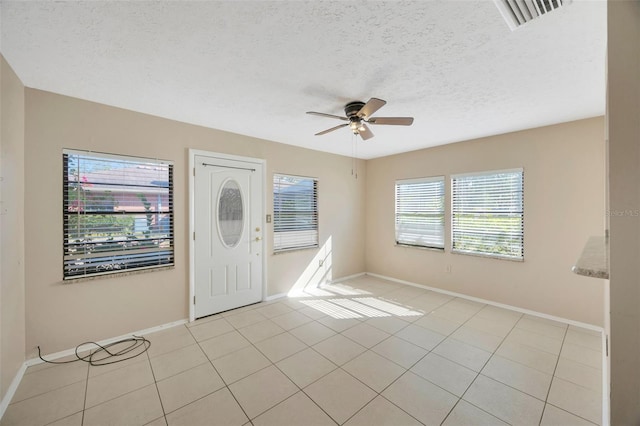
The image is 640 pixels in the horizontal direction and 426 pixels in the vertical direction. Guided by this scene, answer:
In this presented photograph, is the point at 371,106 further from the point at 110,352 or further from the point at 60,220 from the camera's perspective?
the point at 110,352

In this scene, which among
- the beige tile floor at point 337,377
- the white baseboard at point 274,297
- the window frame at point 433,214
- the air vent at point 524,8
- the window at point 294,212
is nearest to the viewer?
the air vent at point 524,8

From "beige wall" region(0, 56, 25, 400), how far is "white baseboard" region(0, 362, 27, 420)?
0.14 feet

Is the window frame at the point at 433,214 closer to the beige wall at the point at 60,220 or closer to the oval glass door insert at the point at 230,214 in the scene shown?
the beige wall at the point at 60,220

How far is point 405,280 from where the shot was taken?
4.90m

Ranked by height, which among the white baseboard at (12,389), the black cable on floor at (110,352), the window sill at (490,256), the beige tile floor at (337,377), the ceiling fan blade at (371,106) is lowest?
the beige tile floor at (337,377)

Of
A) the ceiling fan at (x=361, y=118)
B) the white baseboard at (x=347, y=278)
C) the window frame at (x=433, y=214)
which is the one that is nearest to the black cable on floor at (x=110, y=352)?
the ceiling fan at (x=361, y=118)

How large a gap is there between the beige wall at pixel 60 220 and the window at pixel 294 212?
2.34 feet

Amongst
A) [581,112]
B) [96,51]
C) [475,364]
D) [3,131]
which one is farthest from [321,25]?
[581,112]

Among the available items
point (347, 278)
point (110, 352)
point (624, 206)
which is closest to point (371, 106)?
point (624, 206)

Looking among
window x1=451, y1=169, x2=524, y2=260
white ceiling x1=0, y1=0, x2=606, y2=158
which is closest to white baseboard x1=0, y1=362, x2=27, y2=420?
white ceiling x1=0, y1=0, x2=606, y2=158

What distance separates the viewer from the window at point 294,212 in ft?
13.9

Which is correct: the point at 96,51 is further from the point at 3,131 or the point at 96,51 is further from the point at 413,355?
the point at 413,355

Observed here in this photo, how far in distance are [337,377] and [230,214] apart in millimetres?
2469

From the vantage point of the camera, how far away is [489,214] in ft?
12.6
